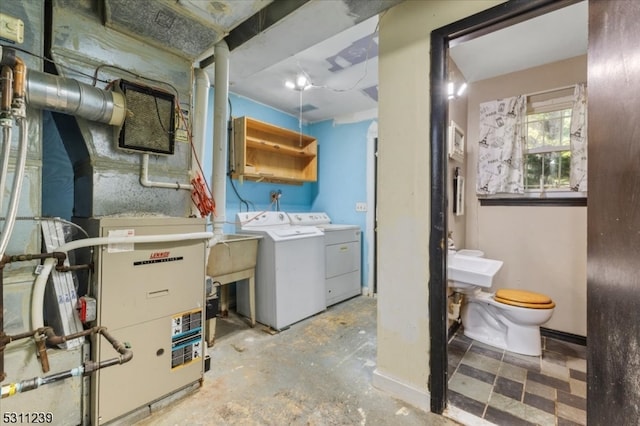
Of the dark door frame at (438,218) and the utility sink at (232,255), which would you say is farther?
the utility sink at (232,255)

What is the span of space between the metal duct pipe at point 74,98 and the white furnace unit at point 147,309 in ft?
1.68

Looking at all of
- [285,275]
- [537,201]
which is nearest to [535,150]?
[537,201]

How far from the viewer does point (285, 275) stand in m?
2.53

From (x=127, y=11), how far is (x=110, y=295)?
1431 millimetres

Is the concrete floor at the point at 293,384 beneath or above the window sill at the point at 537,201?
beneath

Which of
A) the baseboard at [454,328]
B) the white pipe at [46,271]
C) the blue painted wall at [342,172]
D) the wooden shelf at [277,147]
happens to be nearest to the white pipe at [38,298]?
the white pipe at [46,271]

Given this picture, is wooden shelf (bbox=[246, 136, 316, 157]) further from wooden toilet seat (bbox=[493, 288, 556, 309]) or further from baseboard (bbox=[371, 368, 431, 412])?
wooden toilet seat (bbox=[493, 288, 556, 309])

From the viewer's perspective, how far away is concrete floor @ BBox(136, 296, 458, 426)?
145cm

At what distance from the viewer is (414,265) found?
1574 mm

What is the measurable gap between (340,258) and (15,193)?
262cm

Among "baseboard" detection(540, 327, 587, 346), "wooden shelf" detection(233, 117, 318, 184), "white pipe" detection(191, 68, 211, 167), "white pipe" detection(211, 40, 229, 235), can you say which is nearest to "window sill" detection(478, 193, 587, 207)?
"baseboard" detection(540, 327, 587, 346)

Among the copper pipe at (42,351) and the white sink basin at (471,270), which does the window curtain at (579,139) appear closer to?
the white sink basin at (471,270)

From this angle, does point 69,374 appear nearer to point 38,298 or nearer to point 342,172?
point 38,298

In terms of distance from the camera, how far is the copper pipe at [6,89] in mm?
992
